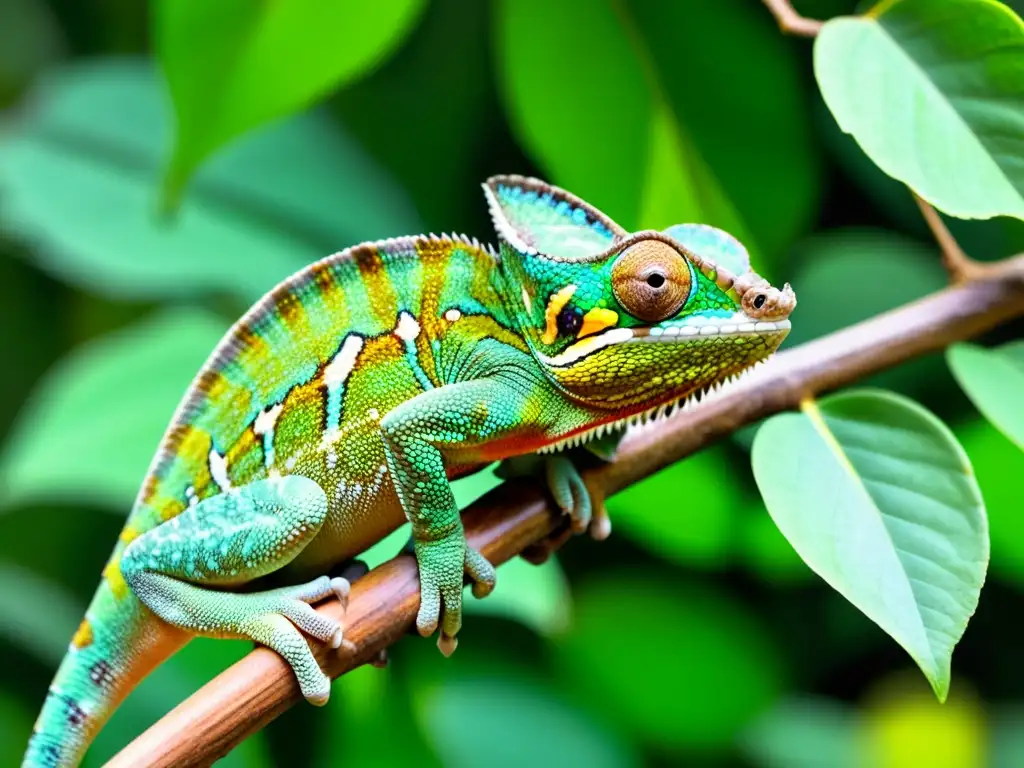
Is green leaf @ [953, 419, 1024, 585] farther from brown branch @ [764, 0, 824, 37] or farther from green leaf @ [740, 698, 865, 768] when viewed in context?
brown branch @ [764, 0, 824, 37]

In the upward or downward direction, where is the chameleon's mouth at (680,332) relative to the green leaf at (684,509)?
upward

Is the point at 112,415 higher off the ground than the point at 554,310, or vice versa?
the point at 554,310

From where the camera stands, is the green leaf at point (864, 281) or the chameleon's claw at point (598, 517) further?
the green leaf at point (864, 281)

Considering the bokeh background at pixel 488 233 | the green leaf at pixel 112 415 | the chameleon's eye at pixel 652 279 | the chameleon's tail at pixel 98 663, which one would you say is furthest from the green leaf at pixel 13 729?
the chameleon's eye at pixel 652 279

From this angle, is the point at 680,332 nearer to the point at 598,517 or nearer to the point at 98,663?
the point at 598,517

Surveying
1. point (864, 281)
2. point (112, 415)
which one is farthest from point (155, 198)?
point (864, 281)

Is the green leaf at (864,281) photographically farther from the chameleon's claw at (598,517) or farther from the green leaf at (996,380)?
the chameleon's claw at (598,517)

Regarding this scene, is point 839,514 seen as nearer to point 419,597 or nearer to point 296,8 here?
point 419,597
